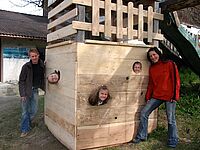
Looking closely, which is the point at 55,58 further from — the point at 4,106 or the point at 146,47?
the point at 4,106

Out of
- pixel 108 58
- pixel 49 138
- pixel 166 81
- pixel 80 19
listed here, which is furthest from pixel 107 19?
pixel 49 138

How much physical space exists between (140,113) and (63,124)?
1.36m

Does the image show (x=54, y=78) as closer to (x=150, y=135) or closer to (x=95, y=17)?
(x=95, y=17)

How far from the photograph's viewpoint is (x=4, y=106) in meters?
7.65

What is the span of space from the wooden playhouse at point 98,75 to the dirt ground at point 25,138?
209 mm

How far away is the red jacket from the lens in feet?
14.7

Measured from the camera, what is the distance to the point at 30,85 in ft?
17.5

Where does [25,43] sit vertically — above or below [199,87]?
above

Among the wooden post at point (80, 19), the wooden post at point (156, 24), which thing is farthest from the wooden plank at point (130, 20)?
the wooden post at point (80, 19)

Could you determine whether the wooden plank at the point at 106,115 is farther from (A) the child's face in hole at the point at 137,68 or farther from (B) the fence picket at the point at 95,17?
(B) the fence picket at the point at 95,17

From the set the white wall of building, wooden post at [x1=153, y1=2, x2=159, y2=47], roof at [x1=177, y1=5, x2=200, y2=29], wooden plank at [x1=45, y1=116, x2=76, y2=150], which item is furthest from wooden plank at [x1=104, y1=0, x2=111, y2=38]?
the white wall of building

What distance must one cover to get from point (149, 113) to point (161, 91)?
0.49 m

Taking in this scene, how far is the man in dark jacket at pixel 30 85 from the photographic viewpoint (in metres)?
5.27

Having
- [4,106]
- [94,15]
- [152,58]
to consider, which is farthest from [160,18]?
[4,106]
